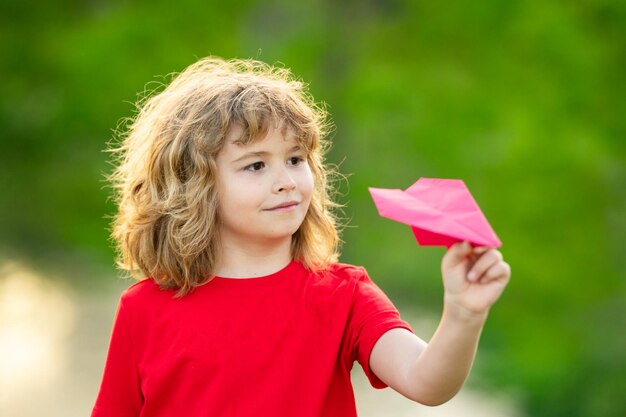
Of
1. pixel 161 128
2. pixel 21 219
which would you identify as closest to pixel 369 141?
pixel 21 219

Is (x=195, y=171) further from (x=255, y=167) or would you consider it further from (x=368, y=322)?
(x=368, y=322)

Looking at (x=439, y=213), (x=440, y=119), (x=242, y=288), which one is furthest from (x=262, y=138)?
(x=440, y=119)

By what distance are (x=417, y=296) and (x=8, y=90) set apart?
357cm

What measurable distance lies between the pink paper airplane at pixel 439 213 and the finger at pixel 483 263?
0.11 feet

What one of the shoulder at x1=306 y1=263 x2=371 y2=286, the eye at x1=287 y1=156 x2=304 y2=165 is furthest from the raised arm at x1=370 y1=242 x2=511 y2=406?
the eye at x1=287 y1=156 x2=304 y2=165

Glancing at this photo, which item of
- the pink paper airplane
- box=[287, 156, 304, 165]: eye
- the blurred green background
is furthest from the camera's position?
the blurred green background

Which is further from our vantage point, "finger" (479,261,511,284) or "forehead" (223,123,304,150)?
"forehead" (223,123,304,150)

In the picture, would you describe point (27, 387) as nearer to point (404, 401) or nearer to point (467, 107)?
point (404, 401)

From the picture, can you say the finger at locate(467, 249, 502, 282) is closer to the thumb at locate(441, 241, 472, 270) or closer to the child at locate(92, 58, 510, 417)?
the thumb at locate(441, 241, 472, 270)

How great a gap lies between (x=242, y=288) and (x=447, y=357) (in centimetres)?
55

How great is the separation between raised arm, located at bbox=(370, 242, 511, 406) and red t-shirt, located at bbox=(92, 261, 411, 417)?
0.07m

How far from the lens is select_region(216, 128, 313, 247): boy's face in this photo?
2.19 meters

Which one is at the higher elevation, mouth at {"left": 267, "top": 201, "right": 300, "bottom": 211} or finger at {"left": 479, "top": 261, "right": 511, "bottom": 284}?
mouth at {"left": 267, "top": 201, "right": 300, "bottom": 211}

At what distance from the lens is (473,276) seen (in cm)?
178
